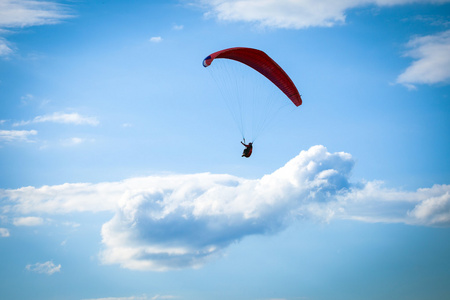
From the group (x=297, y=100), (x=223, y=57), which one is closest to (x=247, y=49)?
(x=223, y=57)

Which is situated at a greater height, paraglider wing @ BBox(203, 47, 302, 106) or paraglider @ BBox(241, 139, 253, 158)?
paraglider wing @ BBox(203, 47, 302, 106)

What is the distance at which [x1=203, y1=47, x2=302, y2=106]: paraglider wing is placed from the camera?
170 ft

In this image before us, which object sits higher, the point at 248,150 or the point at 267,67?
the point at 267,67

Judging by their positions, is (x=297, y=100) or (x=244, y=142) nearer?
(x=244, y=142)

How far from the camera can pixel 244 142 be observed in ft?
169

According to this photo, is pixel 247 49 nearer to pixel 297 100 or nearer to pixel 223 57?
pixel 223 57

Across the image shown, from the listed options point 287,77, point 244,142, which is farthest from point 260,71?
point 244,142

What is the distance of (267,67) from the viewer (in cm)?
5391

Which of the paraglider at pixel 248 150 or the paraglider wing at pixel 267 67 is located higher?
the paraglider wing at pixel 267 67

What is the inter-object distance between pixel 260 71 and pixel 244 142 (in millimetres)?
8127

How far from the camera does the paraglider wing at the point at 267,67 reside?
51834 millimetres

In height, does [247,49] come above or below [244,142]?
above

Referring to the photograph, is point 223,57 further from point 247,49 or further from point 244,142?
point 244,142

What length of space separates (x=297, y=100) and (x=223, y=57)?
883cm
